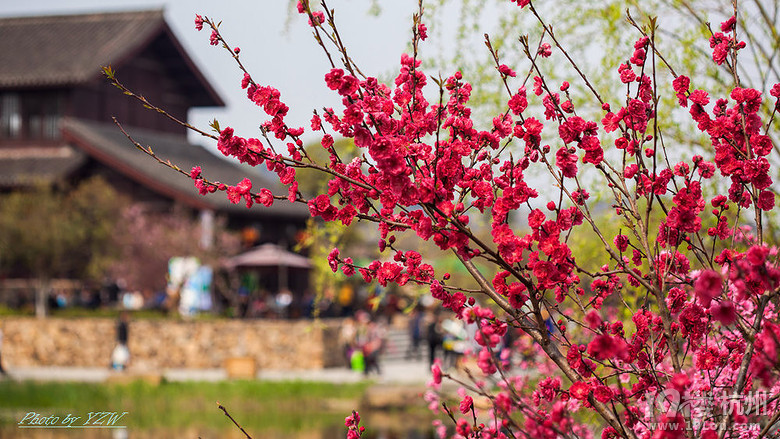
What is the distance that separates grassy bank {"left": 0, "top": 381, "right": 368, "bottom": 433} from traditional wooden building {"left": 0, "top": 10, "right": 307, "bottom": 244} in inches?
378

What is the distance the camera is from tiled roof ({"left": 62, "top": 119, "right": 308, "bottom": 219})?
90.0 ft

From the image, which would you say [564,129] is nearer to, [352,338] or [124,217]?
[352,338]

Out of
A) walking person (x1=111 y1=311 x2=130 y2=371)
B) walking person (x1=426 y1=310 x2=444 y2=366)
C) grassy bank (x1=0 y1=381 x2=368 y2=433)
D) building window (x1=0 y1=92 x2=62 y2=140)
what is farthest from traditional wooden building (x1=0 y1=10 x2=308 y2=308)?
grassy bank (x1=0 y1=381 x2=368 y2=433)

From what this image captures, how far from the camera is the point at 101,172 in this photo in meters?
29.7

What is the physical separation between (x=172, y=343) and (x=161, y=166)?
7401 mm

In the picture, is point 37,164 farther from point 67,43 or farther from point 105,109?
point 67,43

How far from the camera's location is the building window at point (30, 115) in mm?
32094

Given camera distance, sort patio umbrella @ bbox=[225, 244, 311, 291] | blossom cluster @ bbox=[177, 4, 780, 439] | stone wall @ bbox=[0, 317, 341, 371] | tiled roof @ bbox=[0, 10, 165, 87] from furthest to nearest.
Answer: tiled roof @ bbox=[0, 10, 165, 87]
patio umbrella @ bbox=[225, 244, 311, 291]
stone wall @ bbox=[0, 317, 341, 371]
blossom cluster @ bbox=[177, 4, 780, 439]

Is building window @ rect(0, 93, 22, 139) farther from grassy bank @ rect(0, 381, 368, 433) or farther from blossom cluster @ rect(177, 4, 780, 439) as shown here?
blossom cluster @ rect(177, 4, 780, 439)

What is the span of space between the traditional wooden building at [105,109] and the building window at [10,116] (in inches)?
1.4


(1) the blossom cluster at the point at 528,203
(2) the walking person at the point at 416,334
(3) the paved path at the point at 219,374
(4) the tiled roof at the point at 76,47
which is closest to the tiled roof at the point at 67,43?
(4) the tiled roof at the point at 76,47

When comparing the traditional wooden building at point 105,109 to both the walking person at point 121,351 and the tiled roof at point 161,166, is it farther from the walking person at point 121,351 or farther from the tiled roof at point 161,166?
the walking person at point 121,351

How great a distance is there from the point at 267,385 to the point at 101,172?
13885 mm

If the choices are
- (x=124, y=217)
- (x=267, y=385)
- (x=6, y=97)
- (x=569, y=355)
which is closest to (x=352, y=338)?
(x=267, y=385)
